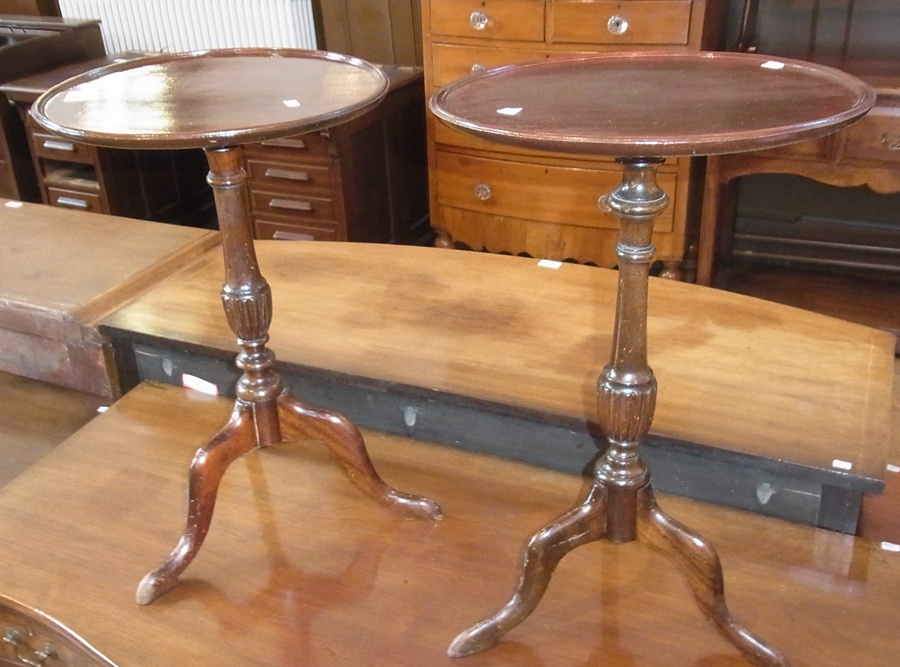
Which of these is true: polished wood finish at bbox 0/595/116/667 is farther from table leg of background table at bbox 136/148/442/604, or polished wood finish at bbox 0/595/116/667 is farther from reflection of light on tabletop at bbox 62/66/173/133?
reflection of light on tabletop at bbox 62/66/173/133

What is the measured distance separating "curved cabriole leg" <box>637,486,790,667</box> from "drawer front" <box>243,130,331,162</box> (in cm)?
198

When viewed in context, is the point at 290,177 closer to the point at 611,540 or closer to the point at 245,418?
the point at 245,418

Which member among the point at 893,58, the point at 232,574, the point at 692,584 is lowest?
the point at 232,574

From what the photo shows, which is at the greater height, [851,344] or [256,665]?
[851,344]

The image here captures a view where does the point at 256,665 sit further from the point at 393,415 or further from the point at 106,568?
the point at 393,415

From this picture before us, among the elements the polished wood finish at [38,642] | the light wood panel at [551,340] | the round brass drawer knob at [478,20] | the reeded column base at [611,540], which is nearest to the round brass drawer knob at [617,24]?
→ the round brass drawer knob at [478,20]

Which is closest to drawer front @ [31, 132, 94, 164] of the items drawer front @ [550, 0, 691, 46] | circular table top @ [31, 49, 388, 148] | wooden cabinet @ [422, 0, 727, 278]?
wooden cabinet @ [422, 0, 727, 278]

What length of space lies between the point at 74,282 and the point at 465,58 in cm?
125

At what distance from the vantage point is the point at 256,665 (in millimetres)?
1268

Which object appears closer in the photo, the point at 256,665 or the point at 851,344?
the point at 256,665

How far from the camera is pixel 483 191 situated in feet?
9.19

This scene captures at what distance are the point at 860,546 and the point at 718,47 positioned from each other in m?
1.65

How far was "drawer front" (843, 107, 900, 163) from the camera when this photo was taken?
222cm

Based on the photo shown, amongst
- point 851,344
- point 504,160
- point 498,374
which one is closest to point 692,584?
point 498,374
